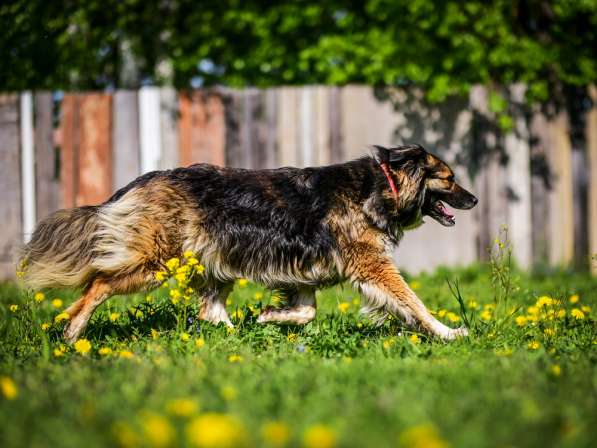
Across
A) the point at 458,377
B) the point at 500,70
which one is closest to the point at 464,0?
the point at 500,70

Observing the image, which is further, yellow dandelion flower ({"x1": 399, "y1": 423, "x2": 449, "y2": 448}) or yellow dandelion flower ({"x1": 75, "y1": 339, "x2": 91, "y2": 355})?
yellow dandelion flower ({"x1": 75, "y1": 339, "x2": 91, "y2": 355})

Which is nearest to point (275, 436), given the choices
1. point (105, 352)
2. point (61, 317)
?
point (105, 352)

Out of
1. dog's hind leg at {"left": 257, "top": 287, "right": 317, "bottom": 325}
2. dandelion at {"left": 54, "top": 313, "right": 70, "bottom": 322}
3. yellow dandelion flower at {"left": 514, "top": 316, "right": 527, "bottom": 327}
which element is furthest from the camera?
dog's hind leg at {"left": 257, "top": 287, "right": 317, "bottom": 325}

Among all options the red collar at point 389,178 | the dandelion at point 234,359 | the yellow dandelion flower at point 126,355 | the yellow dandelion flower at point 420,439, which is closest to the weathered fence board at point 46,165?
the red collar at point 389,178

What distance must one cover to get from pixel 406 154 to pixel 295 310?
1.38 meters

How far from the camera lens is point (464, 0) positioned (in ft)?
27.3

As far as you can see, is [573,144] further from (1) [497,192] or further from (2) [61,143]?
(2) [61,143]

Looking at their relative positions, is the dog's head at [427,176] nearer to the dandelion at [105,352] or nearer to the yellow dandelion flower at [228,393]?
the dandelion at [105,352]

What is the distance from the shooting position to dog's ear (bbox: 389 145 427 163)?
479 centimetres

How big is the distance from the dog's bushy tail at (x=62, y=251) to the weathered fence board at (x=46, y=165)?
151 inches

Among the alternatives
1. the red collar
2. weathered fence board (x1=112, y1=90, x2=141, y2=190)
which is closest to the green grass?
the red collar

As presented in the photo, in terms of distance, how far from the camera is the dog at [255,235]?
435 cm

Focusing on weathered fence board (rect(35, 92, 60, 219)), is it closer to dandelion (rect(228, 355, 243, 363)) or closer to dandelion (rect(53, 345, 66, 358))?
dandelion (rect(53, 345, 66, 358))

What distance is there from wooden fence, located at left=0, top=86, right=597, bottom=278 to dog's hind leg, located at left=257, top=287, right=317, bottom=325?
3.66 meters
